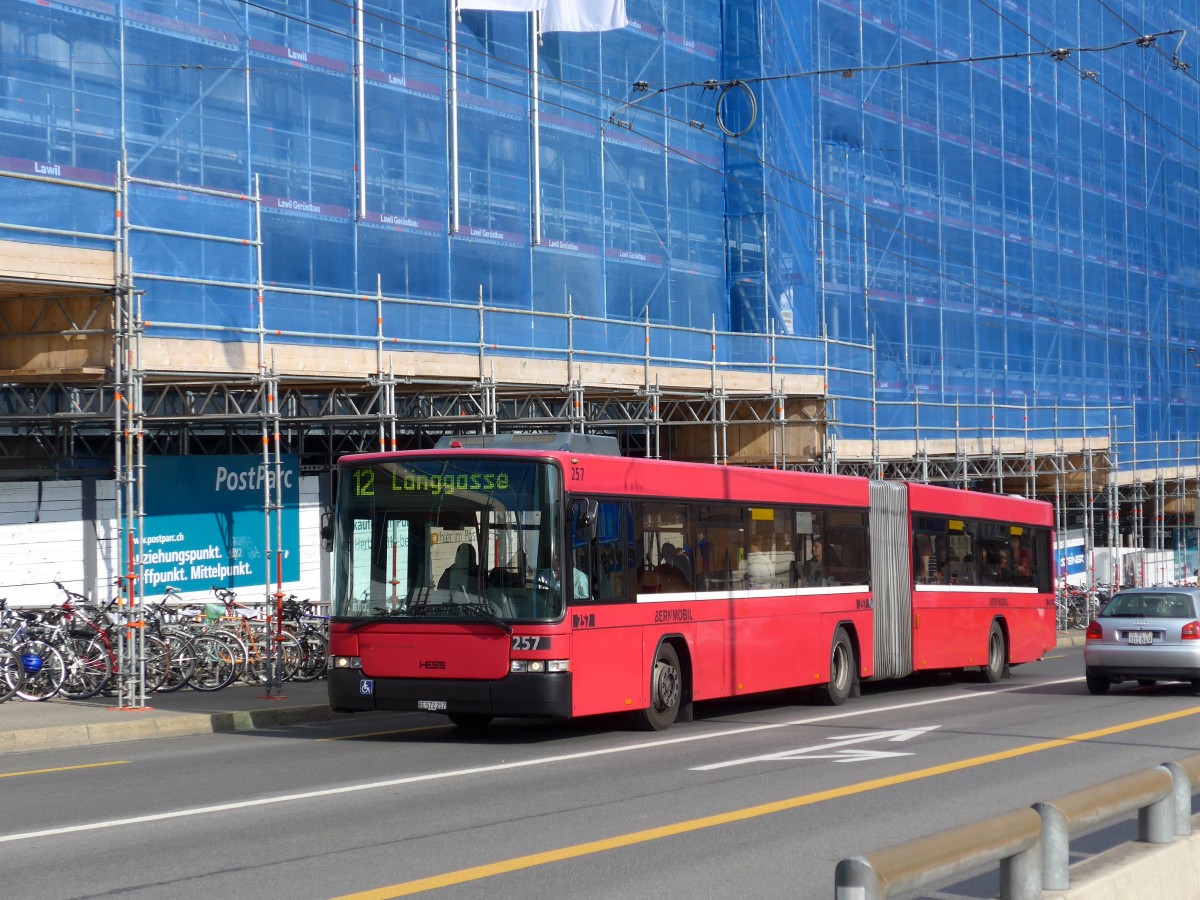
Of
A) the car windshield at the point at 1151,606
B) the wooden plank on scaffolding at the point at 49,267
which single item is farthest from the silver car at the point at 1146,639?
the wooden plank on scaffolding at the point at 49,267

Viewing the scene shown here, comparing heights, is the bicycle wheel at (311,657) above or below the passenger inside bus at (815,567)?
below

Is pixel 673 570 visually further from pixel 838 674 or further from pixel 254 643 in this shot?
pixel 254 643

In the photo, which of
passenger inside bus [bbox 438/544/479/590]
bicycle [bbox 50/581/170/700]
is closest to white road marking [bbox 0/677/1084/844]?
passenger inside bus [bbox 438/544/479/590]

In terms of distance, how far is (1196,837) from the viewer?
6934mm

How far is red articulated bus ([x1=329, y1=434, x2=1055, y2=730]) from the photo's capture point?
1449 cm

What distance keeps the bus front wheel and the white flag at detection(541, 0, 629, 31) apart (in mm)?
16422

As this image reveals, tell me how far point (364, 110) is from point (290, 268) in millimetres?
3302

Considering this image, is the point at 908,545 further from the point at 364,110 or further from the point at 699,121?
the point at 699,121

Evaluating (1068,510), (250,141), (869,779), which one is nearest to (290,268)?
(250,141)

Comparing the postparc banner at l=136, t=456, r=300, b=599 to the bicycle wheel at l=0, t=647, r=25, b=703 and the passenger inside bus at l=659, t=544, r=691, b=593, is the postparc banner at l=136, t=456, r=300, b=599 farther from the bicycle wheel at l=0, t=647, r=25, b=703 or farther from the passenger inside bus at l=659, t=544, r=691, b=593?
the passenger inside bus at l=659, t=544, r=691, b=593

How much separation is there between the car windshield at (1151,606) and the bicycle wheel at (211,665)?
1104 centimetres

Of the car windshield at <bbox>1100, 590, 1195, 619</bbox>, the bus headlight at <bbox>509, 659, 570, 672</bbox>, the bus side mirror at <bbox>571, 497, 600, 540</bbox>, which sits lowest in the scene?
the bus headlight at <bbox>509, 659, 570, 672</bbox>

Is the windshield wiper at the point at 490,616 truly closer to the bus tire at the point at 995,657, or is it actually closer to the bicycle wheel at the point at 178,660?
the bicycle wheel at the point at 178,660

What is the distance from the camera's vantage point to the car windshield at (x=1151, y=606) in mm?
21047
